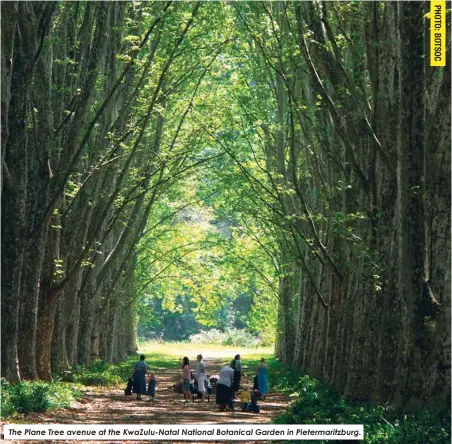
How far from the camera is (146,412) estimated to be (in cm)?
2123

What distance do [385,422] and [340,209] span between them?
10.1m

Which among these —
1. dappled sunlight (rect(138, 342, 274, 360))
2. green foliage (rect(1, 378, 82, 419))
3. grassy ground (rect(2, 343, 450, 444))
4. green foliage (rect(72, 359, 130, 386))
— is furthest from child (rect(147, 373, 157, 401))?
dappled sunlight (rect(138, 342, 274, 360))

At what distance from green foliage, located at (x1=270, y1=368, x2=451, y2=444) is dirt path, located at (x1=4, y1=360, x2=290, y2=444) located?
4.43 ft

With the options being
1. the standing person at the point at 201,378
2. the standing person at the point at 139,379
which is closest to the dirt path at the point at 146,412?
the standing person at the point at 139,379

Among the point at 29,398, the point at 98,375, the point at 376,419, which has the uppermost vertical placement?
the point at 376,419

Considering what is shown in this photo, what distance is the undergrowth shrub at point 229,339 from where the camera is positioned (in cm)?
8762

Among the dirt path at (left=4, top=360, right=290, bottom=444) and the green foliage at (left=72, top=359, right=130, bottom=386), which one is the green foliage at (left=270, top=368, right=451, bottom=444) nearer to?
the dirt path at (left=4, top=360, right=290, bottom=444)

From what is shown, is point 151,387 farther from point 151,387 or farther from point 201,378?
point 201,378

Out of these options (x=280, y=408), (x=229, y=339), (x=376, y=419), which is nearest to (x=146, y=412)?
(x=280, y=408)

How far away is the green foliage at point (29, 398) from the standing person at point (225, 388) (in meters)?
4.03

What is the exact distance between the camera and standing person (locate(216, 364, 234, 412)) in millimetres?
22328

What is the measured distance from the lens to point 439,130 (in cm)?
1409
